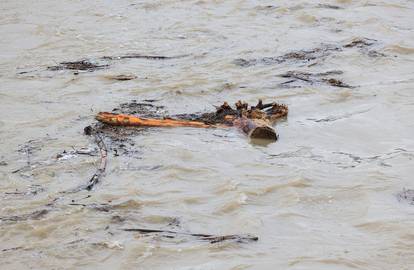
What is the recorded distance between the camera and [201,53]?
35.3ft

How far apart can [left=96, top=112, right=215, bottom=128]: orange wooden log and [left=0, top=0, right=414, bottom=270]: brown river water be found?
0.13 m

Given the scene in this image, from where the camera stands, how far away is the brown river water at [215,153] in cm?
471

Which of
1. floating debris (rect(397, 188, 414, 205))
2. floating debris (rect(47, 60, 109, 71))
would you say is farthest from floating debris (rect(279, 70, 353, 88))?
floating debris (rect(397, 188, 414, 205))

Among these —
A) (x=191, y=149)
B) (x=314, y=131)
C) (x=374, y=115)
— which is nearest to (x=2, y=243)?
(x=191, y=149)

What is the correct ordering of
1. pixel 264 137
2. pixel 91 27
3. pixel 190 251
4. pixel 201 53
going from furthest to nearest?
1. pixel 91 27
2. pixel 201 53
3. pixel 264 137
4. pixel 190 251

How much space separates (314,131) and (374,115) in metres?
0.87

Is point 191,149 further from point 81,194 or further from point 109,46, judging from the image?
point 109,46

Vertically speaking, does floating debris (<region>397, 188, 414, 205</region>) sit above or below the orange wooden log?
below

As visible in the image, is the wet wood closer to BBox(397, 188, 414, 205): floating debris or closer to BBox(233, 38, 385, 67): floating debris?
BBox(397, 188, 414, 205): floating debris

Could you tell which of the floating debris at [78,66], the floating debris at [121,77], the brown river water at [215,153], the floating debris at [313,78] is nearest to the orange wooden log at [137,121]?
the brown river water at [215,153]

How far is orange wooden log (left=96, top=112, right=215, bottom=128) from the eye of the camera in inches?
280

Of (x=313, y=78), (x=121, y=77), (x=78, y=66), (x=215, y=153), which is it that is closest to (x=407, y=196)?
(x=215, y=153)

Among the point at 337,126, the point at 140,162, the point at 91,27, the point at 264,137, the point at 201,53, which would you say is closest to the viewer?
the point at 140,162

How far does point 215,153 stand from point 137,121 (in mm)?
1069
